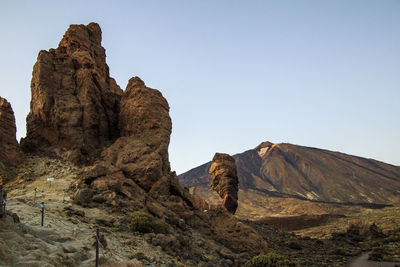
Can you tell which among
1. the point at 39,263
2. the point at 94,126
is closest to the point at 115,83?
the point at 94,126

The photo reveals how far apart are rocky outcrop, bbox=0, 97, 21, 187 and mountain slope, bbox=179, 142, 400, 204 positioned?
11423cm

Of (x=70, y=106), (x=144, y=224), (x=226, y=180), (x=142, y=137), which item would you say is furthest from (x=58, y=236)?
(x=226, y=180)

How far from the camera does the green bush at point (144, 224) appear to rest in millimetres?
15188

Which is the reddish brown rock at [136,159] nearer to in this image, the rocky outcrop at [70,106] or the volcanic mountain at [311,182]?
the rocky outcrop at [70,106]

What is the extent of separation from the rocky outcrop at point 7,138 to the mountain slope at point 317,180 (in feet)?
375

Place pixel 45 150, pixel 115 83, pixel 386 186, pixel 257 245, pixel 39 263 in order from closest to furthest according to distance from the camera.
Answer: pixel 39 263
pixel 257 245
pixel 45 150
pixel 115 83
pixel 386 186

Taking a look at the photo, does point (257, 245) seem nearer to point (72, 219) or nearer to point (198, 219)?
point (198, 219)

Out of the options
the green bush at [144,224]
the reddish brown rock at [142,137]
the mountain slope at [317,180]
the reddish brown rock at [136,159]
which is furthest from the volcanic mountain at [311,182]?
the green bush at [144,224]

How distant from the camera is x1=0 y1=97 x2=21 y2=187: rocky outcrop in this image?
866 inches

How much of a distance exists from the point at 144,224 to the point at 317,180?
535ft

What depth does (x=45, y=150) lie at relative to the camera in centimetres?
2452

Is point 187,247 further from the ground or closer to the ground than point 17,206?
closer to the ground

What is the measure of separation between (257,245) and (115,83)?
22965 mm

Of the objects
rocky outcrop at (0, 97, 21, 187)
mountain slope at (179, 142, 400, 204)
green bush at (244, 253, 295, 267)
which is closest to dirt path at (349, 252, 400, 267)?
green bush at (244, 253, 295, 267)
